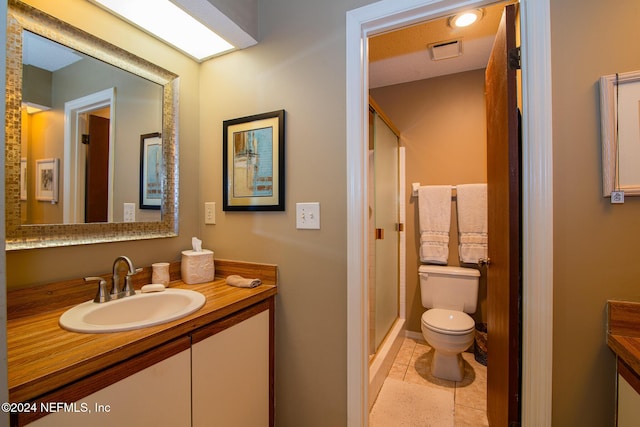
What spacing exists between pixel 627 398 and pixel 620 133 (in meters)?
0.88

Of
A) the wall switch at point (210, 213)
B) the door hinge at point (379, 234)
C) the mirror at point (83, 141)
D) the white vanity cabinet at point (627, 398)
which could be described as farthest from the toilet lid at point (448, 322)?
the mirror at point (83, 141)

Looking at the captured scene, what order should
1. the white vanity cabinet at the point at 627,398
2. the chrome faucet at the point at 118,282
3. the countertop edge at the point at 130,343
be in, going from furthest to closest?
1. the chrome faucet at the point at 118,282
2. the white vanity cabinet at the point at 627,398
3. the countertop edge at the point at 130,343

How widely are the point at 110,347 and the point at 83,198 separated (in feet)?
2.49

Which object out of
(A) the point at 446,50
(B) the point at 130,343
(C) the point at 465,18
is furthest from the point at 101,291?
(A) the point at 446,50

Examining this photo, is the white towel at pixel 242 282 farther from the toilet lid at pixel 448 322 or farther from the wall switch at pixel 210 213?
the toilet lid at pixel 448 322

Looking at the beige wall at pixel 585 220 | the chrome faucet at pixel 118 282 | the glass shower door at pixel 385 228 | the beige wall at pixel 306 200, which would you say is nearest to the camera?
the beige wall at pixel 585 220

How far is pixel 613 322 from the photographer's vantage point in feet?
3.05

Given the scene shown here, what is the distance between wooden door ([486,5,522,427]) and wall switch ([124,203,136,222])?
173cm

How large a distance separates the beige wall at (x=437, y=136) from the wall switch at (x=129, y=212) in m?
2.22

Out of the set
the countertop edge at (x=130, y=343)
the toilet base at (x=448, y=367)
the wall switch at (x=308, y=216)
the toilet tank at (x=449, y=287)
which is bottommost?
the toilet base at (x=448, y=367)

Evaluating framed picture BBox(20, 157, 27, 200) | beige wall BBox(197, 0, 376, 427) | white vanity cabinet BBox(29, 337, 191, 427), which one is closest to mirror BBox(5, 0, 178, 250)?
framed picture BBox(20, 157, 27, 200)

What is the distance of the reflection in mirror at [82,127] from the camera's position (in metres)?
1.03

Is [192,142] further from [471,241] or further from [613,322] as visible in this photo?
[471,241]

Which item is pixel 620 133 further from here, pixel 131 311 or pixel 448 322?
pixel 131 311
